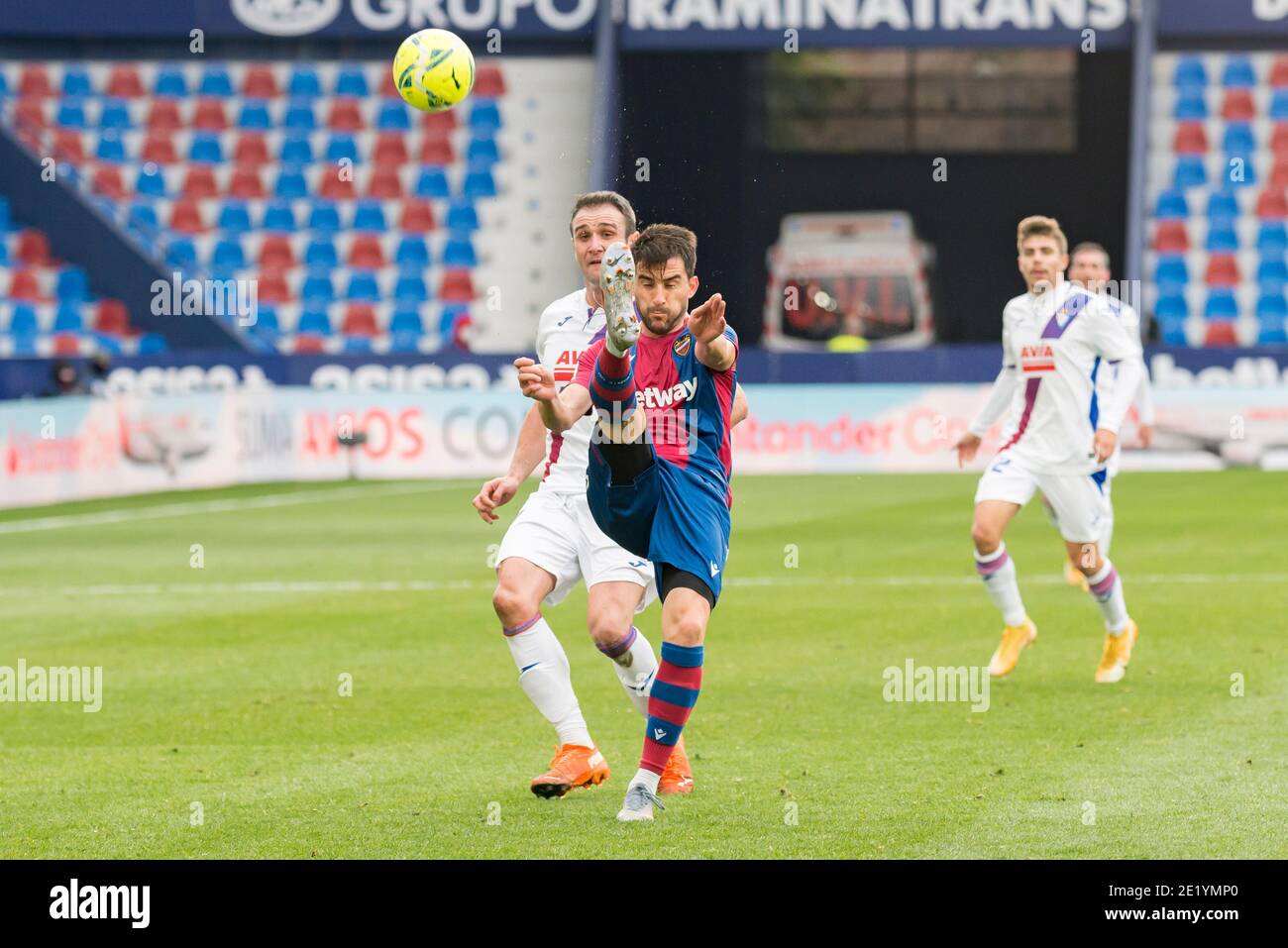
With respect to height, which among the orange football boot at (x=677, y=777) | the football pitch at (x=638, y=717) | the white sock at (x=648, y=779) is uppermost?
the white sock at (x=648, y=779)

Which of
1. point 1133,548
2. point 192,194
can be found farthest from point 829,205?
point 1133,548

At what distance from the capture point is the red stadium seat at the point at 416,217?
30812mm

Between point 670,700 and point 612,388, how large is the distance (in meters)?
1.07

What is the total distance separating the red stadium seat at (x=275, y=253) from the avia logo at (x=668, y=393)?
78.8 feet

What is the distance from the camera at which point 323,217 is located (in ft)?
101

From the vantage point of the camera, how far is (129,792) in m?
7.46

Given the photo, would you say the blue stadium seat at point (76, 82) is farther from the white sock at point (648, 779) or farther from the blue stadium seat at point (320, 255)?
the white sock at point (648, 779)

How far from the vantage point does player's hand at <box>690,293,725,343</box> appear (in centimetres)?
648

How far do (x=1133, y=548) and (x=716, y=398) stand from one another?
964cm

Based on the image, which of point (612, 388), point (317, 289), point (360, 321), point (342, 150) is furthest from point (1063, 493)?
point (342, 150)

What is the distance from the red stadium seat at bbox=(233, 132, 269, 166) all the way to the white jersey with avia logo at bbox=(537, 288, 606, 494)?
24.2m

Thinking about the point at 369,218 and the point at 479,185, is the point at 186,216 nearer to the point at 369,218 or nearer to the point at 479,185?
the point at 369,218

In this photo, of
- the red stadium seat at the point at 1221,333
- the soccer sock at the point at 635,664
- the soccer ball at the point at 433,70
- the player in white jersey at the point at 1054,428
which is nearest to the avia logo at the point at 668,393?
the soccer sock at the point at 635,664

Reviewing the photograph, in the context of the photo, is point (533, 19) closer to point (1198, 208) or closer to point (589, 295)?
point (1198, 208)
